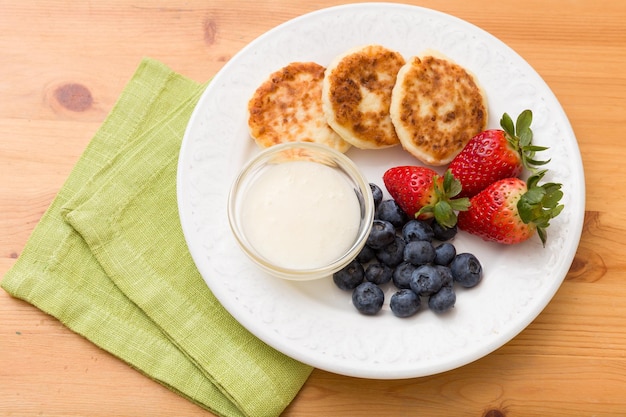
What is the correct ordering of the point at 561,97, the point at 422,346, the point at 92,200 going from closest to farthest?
1. the point at 422,346
2. the point at 92,200
3. the point at 561,97

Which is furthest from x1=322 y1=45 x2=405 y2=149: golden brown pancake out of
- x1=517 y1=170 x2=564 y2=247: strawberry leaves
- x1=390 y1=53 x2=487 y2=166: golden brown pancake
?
x1=517 y1=170 x2=564 y2=247: strawberry leaves

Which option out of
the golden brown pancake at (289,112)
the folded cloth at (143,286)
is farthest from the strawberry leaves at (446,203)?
the folded cloth at (143,286)

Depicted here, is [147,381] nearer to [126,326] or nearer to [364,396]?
[126,326]

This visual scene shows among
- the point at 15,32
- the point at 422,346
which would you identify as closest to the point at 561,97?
the point at 422,346

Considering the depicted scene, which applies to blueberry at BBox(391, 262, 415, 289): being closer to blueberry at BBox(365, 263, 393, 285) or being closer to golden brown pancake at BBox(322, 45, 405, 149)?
blueberry at BBox(365, 263, 393, 285)

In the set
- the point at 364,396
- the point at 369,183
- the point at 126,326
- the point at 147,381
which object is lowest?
the point at 364,396

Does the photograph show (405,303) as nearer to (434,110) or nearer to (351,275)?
(351,275)
